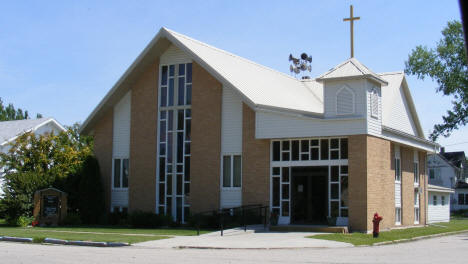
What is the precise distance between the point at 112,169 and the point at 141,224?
5.50 m

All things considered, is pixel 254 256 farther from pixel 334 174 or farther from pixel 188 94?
pixel 188 94

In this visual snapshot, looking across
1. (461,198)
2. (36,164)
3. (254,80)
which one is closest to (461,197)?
(461,198)

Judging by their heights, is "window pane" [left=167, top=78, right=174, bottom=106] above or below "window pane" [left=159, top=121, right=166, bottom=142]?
above

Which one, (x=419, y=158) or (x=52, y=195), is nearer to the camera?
(x=52, y=195)

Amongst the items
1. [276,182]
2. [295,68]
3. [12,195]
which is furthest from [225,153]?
[295,68]

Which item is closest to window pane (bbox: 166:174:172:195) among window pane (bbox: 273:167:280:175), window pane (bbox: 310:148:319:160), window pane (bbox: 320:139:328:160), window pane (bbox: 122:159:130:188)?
window pane (bbox: 122:159:130:188)

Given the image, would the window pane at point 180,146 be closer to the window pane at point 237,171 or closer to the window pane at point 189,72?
the window pane at point 189,72

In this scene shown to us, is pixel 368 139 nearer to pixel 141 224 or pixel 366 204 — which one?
pixel 366 204

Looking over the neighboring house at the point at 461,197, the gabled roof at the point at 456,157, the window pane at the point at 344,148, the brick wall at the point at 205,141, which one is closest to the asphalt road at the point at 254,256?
the window pane at the point at 344,148

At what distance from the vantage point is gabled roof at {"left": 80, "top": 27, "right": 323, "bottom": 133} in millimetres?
27297

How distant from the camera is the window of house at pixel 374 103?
2460cm

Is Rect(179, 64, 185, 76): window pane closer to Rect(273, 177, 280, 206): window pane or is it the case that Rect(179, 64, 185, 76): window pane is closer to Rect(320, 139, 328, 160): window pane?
Rect(273, 177, 280, 206): window pane

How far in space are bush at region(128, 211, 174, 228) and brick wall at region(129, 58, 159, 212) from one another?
7.17ft

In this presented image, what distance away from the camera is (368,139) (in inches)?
943
